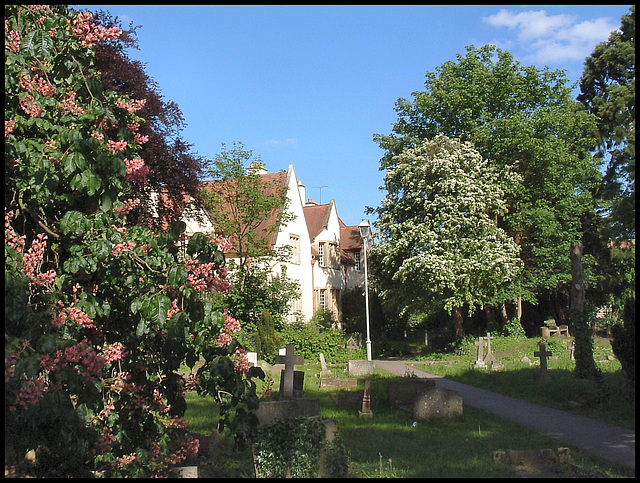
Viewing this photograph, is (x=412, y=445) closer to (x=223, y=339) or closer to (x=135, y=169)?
(x=223, y=339)

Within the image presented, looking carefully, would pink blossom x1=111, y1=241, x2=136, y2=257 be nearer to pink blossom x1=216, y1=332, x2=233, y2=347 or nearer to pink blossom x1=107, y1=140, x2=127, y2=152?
pink blossom x1=107, y1=140, x2=127, y2=152

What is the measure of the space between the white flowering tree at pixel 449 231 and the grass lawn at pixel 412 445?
15416 mm

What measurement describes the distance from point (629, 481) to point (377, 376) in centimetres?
1441

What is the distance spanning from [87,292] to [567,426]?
A: 9.40 metres

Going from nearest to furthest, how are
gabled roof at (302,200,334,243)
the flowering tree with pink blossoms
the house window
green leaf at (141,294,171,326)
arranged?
the flowering tree with pink blossoms
green leaf at (141,294,171,326)
the house window
gabled roof at (302,200,334,243)

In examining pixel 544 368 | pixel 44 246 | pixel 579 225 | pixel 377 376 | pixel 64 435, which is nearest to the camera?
pixel 64 435

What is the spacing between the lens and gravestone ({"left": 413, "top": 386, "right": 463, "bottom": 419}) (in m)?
12.8

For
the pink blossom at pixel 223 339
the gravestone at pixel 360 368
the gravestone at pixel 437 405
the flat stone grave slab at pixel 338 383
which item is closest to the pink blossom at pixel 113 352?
the pink blossom at pixel 223 339

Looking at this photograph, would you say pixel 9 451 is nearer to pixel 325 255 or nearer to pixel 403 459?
pixel 403 459

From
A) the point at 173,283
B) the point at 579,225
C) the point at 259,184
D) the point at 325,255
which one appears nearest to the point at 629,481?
the point at 173,283

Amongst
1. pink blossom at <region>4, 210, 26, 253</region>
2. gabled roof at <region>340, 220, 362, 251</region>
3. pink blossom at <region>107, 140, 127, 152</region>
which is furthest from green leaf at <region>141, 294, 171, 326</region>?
gabled roof at <region>340, 220, 362, 251</region>

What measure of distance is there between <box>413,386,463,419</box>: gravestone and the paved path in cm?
120

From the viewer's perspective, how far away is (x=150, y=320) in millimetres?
5422

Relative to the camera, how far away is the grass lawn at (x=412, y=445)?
26.0 ft
